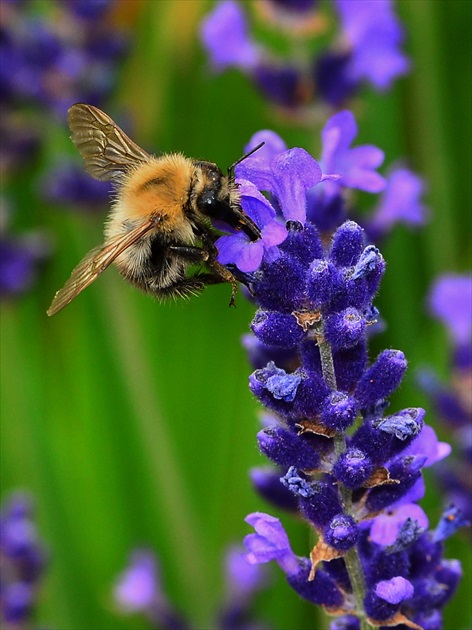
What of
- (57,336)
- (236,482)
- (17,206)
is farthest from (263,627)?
(17,206)

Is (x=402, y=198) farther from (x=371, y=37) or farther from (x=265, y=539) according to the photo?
(x=265, y=539)

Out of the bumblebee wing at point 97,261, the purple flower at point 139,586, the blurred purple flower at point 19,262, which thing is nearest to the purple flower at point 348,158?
the bumblebee wing at point 97,261

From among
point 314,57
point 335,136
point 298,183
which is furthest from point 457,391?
point 314,57

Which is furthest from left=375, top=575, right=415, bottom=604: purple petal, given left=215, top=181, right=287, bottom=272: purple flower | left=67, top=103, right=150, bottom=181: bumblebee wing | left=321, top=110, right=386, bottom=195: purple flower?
left=67, top=103, right=150, bottom=181: bumblebee wing

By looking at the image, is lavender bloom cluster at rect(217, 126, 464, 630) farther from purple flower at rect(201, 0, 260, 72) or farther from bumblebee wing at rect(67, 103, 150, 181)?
purple flower at rect(201, 0, 260, 72)

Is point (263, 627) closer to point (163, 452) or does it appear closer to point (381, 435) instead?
point (163, 452)
